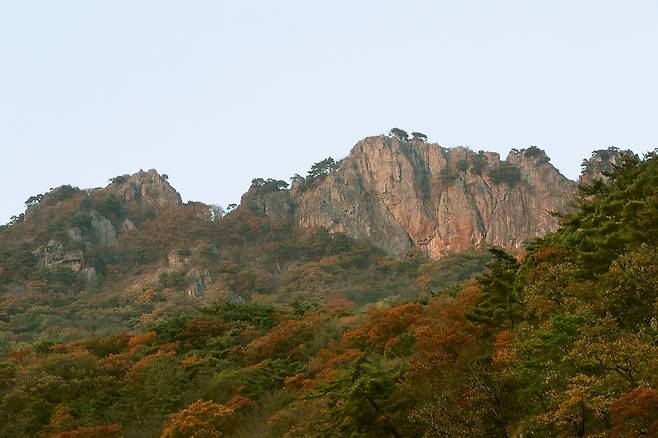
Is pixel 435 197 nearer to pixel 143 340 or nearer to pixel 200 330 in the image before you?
pixel 200 330

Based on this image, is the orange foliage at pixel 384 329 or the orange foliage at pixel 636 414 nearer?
the orange foliage at pixel 636 414

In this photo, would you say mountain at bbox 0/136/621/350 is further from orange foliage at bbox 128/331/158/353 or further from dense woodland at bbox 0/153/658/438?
dense woodland at bbox 0/153/658/438

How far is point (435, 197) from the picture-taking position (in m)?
91.8

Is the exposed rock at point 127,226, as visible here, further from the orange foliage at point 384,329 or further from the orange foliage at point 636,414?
the orange foliage at point 636,414

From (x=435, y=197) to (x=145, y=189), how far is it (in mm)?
40921

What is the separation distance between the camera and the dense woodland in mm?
18312

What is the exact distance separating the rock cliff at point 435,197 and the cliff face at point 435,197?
12 cm

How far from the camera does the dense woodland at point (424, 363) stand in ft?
60.1

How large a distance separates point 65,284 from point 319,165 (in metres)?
37.7

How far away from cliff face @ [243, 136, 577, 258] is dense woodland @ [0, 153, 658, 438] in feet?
127

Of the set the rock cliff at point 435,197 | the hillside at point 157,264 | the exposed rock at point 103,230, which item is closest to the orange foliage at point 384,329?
the hillside at point 157,264

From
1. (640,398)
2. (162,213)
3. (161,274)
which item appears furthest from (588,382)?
(162,213)

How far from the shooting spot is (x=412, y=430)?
2302cm

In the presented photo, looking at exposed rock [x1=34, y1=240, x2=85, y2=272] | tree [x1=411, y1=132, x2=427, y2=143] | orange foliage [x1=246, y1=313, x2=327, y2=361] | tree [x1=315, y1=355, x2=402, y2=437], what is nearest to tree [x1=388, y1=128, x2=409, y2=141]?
tree [x1=411, y1=132, x2=427, y2=143]
